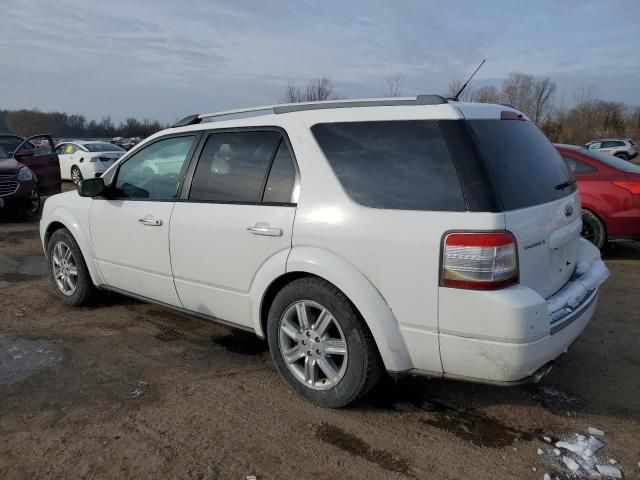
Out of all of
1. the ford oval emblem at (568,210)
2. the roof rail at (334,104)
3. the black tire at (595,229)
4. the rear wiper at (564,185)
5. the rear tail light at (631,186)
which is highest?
the roof rail at (334,104)

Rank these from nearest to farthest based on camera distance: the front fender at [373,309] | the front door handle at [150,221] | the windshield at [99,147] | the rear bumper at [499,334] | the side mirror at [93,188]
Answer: the rear bumper at [499,334] → the front fender at [373,309] → the front door handle at [150,221] → the side mirror at [93,188] → the windshield at [99,147]

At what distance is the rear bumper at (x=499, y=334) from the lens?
8.18 ft

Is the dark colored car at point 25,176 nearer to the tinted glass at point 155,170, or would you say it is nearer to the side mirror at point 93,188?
the side mirror at point 93,188

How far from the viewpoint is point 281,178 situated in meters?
3.29

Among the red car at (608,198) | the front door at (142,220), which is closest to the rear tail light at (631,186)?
the red car at (608,198)

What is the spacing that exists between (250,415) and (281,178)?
145cm

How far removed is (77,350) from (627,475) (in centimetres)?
368

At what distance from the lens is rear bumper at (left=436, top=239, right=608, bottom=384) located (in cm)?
249

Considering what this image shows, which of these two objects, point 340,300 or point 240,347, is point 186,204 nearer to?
point 240,347

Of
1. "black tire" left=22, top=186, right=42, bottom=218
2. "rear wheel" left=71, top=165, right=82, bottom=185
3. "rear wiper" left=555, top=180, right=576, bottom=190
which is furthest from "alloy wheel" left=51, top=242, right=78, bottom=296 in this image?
"rear wheel" left=71, top=165, right=82, bottom=185

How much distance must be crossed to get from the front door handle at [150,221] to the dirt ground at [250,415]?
96 cm

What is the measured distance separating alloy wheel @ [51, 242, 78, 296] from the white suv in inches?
56.2

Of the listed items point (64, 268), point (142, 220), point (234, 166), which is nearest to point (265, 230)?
point (234, 166)

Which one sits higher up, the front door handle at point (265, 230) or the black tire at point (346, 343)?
the front door handle at point (265, 230)
